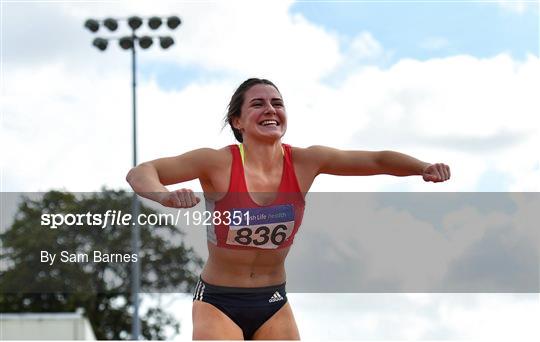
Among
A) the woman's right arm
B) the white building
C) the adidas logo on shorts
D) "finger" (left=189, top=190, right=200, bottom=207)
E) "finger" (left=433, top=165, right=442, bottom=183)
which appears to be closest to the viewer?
"finger" (left=189, top=190, right=200, bottom=207)

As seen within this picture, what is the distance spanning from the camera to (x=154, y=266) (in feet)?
101

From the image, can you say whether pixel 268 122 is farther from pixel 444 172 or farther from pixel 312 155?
pixel 444 172

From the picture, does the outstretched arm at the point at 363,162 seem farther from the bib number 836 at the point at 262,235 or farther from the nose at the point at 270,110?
the bib number 836 at the point at 262,235

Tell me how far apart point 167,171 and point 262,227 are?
2.24ft

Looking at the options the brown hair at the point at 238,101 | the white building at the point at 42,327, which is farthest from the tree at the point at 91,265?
the brown hair at the point at 238,101

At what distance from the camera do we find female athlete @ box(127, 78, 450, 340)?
5.84m

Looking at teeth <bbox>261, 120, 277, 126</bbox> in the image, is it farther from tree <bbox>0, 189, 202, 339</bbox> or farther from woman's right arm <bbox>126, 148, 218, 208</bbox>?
tree <bbox>0, 189, 202, 339</bbox>

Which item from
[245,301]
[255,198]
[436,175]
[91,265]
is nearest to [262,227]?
[255,198]

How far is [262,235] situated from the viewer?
19.3 ft

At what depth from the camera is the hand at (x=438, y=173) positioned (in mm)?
5762

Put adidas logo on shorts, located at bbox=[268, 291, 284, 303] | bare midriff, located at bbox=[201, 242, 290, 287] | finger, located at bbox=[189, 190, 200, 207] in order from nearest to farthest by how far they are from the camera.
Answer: finger, located at bbox=[189, 190, 200, 207]
bare midriff, located at bbox=[201, 242, 290, 287]
adidas logo on shorts, located at bbox=[268, 291, 284, 303]

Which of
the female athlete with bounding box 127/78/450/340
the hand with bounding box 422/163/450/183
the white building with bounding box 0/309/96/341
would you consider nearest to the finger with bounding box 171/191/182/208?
the female athlete with bounding box 127/78/450/340

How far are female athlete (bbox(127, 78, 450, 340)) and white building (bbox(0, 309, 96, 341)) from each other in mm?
19565

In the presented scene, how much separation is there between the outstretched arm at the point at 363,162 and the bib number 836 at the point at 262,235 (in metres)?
0.50
